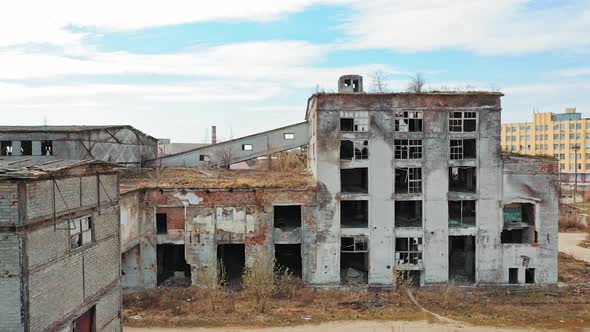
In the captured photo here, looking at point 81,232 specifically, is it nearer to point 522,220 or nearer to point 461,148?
point 461,148

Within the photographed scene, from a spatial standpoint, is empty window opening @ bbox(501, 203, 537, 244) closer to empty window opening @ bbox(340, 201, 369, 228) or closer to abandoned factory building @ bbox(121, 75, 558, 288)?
abandoned factory building @ bbox(121, 75, 558, 288)

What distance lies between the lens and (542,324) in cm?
1977

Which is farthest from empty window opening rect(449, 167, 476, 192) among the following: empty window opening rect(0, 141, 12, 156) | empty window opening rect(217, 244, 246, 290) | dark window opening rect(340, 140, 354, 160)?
empty window opening rect(0, 141, 12, 156)

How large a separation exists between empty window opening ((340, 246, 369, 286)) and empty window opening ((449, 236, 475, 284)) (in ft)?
15.3

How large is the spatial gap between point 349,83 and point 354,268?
10.9m

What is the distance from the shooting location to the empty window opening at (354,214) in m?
24.8

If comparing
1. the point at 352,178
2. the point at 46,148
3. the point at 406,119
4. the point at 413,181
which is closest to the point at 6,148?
the point at 46,148

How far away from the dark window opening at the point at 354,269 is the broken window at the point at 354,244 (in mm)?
559

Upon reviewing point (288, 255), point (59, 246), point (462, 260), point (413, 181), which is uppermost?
point (413, 181)

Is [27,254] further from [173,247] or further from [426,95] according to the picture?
[426,95]

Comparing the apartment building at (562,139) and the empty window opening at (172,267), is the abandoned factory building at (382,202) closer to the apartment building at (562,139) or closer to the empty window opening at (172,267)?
the empty window opening at (172,267)

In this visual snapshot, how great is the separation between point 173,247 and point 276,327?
34.5 feet

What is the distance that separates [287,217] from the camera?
92.0 ft

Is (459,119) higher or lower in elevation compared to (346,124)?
higher
